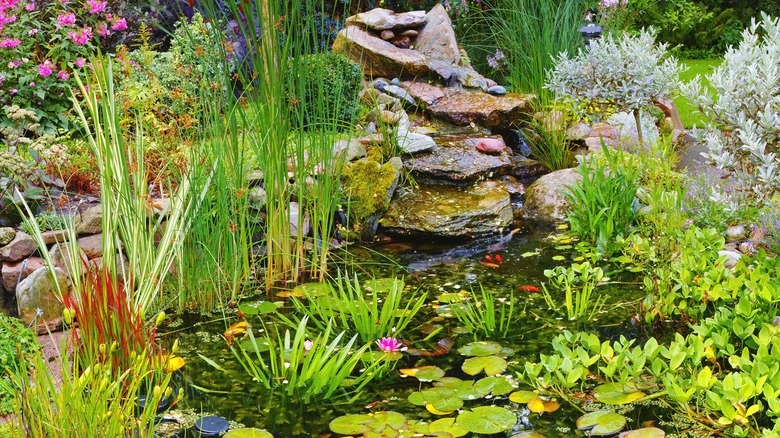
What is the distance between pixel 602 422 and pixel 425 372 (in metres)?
0.82

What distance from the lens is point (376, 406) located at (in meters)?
3.12

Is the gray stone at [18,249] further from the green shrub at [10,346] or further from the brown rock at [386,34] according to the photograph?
the brown rock at [386,34]

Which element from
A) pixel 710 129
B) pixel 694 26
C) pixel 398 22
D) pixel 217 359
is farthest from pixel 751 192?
pixel 694 26

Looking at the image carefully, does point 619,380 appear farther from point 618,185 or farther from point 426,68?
point 426,68

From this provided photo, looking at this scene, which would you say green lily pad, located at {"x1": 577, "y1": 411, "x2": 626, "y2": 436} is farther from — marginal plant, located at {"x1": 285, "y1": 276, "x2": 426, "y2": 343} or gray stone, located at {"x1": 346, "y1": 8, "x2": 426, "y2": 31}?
gray stone, located at {"x1": 346, "y1": 8, "x2": 426, "y2": 31}

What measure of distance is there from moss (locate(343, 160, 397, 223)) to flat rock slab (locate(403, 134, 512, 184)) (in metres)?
0.43

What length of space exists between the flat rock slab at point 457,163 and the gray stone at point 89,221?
98.9 inches

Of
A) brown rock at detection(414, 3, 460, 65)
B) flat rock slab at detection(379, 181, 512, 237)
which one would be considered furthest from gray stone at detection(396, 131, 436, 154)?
brown rock at detection(414, 3, 460, 65)

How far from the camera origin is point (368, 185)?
228 inches

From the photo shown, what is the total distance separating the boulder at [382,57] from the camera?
319 inches

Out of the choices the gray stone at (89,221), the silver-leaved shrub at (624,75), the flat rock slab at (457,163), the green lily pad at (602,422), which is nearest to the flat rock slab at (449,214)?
the flat rock slab at (457,163)

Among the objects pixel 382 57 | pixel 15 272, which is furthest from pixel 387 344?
pixel 382 57

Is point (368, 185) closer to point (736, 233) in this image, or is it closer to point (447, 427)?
point (736, 233)

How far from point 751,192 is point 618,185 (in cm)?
126
